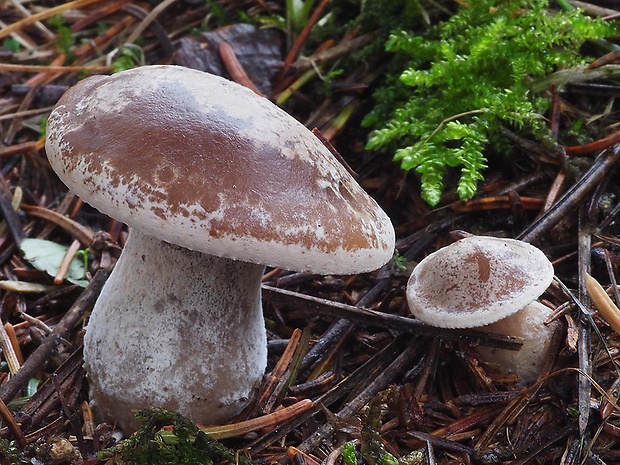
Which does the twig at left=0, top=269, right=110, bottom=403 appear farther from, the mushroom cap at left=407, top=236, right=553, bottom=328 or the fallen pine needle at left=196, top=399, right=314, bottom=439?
the mushroom cap at left=407, top=236, right=553, bottom=328

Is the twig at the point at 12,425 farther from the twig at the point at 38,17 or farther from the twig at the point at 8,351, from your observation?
the twig at the point at 38,17

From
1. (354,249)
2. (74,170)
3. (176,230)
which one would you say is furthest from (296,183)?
(74,170)

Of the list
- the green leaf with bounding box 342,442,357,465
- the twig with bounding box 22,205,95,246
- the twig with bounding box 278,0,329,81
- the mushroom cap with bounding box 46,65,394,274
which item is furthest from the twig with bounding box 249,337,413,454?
the twig with bounding box 278,0,329,81

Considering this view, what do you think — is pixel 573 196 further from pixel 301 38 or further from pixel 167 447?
pixel 167 447

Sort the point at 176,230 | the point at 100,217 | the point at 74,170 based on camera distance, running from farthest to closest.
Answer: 1. the point at 100,217
2. the point at 74,170
3. the point at 176,230

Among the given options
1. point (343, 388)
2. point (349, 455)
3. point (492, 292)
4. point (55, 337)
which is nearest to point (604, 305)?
point (492, 292)

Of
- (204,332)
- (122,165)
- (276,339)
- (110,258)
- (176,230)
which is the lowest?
(276,339)

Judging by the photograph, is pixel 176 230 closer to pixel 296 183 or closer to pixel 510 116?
pixel 296 183
